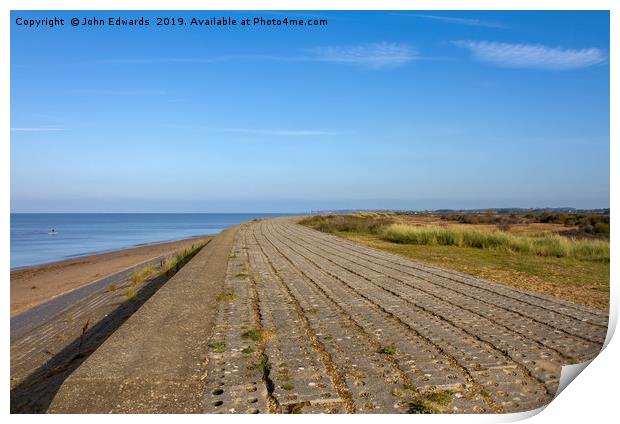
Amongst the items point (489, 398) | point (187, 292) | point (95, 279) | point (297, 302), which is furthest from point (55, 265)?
point (489, 398)

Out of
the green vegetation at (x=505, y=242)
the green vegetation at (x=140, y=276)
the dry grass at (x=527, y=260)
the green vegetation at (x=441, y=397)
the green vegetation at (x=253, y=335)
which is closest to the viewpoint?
the green vegetation at (x=441, y=397)

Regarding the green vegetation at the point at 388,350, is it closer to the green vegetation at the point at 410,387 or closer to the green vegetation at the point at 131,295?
the green vegetation at the point at 410,387

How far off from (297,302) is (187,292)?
5.96 feet

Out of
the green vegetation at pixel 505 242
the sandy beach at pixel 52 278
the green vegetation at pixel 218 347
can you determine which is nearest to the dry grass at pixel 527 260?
the green vegetation at pixel 505 242

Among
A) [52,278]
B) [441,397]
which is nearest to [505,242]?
[441,397]

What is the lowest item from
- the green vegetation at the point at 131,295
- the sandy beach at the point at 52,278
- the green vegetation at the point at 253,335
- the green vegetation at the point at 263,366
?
the sandy beach at the point at 52,278

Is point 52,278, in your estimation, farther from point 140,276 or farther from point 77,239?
point 77,239

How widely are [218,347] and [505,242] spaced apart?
47.8 feet

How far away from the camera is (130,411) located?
3.05 metres

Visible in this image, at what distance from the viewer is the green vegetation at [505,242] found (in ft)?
45.9

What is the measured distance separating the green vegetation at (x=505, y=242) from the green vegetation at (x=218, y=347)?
12196 mm

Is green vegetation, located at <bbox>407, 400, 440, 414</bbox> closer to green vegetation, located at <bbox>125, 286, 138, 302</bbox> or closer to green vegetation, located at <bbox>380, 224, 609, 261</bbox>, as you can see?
green vegetation, located at <bbox>125, 286, 138, 302</bbox>
